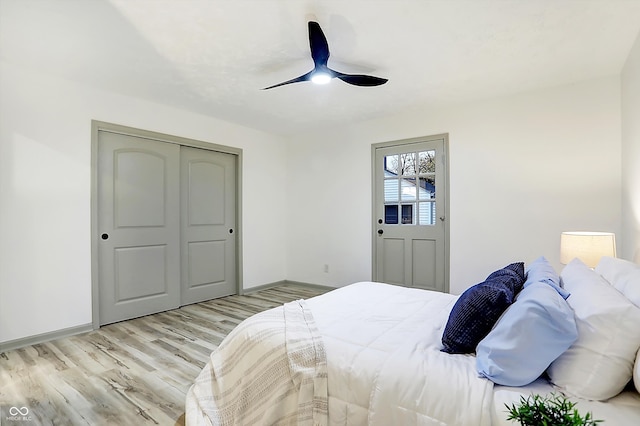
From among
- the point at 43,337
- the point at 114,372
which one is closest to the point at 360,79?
the point at 114,372

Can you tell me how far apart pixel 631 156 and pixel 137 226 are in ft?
15.5

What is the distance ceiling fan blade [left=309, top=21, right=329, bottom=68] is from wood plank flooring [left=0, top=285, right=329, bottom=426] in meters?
2.41

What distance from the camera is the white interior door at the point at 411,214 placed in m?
3.94

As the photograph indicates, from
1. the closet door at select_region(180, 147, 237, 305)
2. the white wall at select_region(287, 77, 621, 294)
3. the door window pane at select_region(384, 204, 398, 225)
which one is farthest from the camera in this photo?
the door window pane at select_region(384, 204, 398, 225)

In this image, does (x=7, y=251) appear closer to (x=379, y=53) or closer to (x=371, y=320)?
(x=371, y=320)

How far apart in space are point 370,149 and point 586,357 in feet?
12.0


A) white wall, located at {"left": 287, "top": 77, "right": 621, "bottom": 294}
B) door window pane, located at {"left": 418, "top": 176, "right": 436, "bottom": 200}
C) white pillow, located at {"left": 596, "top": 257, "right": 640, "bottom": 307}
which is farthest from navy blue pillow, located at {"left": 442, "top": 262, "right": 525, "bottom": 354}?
door window pane, located at {"left": 418, "top": 176, "right": 436, "bottom": 200}

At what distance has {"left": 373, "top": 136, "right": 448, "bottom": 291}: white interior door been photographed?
12.9ft

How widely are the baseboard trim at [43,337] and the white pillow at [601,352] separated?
377 cm

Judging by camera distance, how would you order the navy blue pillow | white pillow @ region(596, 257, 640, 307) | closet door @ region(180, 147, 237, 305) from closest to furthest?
1. white pillow @ region(596, 257, 640, 307)
2. the navy blue pillow
3. closet door @ region(180, 147, 237, 305)

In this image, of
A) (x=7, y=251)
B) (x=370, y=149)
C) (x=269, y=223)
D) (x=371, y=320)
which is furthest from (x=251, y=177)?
(x=371, y=320)

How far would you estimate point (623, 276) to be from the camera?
4.63ft

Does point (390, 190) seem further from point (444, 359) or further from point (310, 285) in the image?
point (444, 359)

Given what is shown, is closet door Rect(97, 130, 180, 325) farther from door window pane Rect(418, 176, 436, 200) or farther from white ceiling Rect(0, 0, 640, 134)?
door window pane Rect(418, 176, 436, 200)
